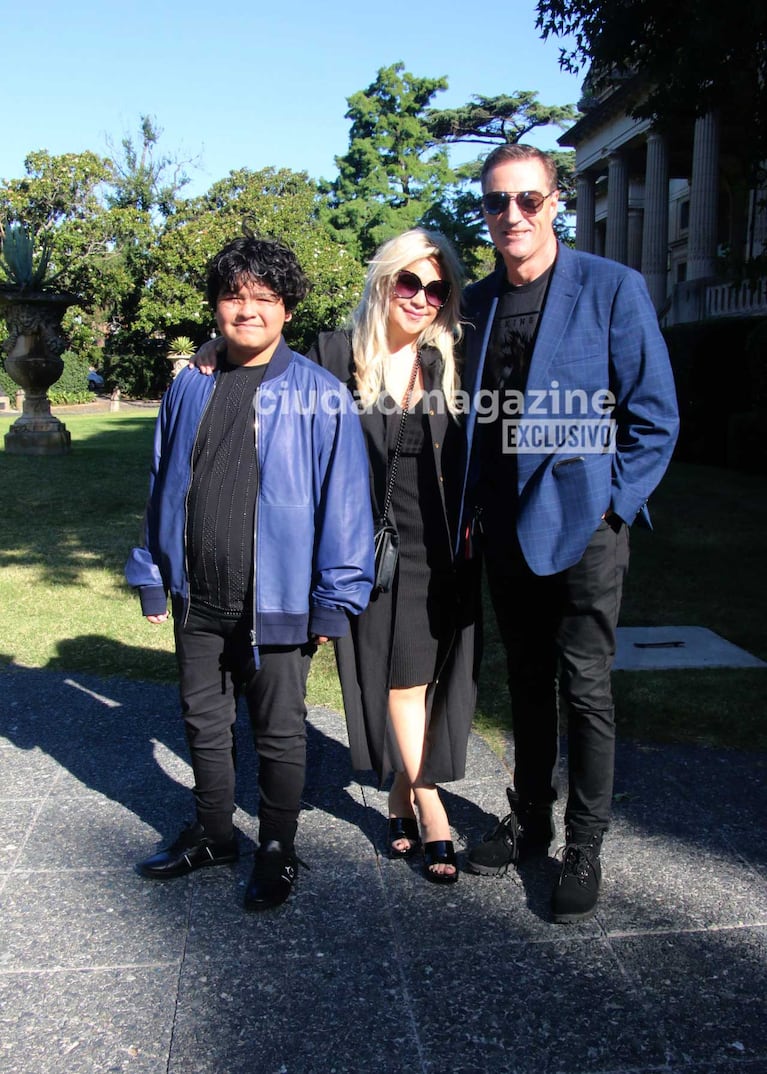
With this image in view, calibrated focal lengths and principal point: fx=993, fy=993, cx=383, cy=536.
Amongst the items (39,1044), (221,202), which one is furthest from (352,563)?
(221,202)

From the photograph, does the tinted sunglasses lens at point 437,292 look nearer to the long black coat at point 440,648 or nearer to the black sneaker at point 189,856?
the long black coat at point 440,648

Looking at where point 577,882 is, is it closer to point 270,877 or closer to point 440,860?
point 440,860

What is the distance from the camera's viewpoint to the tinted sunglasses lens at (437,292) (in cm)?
301

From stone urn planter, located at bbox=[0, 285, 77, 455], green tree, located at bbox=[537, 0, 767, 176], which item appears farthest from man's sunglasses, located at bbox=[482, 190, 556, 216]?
stone urn planter, located at bbox=[0, 285, 77, 455]

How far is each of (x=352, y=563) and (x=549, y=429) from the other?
0.69 m

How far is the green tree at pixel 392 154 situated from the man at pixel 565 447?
4744 cm

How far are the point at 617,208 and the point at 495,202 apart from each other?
112 ft

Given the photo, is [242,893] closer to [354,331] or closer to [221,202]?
[354,331]

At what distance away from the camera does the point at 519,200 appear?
2.87 m

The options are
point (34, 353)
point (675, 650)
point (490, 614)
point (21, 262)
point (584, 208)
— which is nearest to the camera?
point (675, 650)

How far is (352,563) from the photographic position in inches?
114

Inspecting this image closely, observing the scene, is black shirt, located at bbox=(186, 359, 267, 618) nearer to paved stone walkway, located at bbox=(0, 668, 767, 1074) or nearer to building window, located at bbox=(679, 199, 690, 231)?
paved stone walkway, located at bbox=(0, 668, 767, 1074)

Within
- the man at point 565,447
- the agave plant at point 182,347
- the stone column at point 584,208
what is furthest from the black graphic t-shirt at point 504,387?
the stone column at point 584,208

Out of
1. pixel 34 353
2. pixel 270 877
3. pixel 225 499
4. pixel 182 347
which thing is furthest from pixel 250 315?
pixel 182 347
